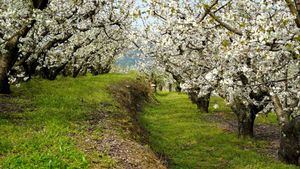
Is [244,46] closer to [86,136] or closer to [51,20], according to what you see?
[86,136]

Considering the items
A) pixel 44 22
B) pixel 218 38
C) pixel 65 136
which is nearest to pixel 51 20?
pixel 44 22

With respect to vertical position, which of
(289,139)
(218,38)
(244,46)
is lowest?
(289,139)

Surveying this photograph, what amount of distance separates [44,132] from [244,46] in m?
9.28

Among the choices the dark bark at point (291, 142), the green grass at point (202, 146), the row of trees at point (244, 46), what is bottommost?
the green grass at point (202, 146)

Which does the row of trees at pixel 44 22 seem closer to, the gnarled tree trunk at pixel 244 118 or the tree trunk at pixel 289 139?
the gnarled tree trunk at pixel 244 118

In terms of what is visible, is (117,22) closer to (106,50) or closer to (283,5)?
(283,5)

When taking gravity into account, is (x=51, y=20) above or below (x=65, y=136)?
above

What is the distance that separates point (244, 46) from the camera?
15.8m

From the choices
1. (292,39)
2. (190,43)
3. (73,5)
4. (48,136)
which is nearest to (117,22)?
(73,5)

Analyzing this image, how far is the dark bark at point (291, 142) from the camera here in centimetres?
2284

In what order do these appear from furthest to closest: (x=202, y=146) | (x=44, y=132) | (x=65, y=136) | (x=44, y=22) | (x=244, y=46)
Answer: (x=202, y=146), (x=44, y=22), (x=44, y=132), (x=65, y=136), (x=244, y=46)

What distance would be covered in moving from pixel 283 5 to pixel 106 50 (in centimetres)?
4707

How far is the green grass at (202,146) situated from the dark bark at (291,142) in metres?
0.71

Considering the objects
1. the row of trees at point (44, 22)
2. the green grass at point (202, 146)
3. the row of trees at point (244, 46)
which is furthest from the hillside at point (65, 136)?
the row of trees at point (244, 46)
